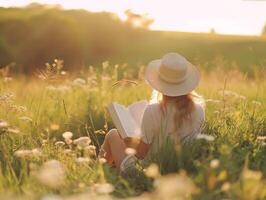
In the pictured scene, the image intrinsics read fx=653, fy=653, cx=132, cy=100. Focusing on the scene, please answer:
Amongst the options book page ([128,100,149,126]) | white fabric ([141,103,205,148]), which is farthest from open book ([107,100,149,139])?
white fabric ([141,103,205,148])

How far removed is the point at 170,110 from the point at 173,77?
30cm

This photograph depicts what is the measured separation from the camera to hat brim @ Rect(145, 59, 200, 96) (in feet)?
16.8

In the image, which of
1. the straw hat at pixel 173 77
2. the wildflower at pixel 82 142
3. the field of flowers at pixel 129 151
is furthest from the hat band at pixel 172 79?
the wildflower at pixel 82 142

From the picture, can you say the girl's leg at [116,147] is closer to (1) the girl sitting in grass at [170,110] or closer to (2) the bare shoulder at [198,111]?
(1) the girl sitting in grass at [170,110]

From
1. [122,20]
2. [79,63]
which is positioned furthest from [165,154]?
[122,20]

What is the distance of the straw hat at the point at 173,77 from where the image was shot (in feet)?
16.9

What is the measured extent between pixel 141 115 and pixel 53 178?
2.88 metres

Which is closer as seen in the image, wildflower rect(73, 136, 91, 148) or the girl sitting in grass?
wildflower rect(73, 136, 91, 148)

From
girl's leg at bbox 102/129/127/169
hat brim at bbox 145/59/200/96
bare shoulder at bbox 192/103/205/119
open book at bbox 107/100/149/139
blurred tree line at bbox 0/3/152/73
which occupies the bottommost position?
blurred tree line at bbox 0/3/152/73

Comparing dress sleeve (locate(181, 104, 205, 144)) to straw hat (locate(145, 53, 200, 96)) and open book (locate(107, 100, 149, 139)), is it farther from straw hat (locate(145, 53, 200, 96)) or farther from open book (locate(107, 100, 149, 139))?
open book (locate(107, 100, 149, 139))

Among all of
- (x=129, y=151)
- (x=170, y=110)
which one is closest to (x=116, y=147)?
(x=170, y=110)

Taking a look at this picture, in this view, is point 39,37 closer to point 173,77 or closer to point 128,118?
point 128,118

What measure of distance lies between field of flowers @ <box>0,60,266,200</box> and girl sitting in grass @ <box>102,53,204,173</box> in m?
0.19

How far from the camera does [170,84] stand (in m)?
5.23
